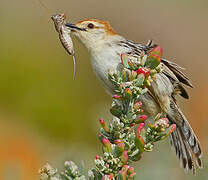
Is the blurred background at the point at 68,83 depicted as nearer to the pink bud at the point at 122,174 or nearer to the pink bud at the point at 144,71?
the pink bud at the point at 122,174

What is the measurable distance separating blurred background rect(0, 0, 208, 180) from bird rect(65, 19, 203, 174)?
0.52 ft

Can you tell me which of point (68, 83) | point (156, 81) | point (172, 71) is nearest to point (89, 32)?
point (156, 81)

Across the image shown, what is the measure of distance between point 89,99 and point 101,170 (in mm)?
4017

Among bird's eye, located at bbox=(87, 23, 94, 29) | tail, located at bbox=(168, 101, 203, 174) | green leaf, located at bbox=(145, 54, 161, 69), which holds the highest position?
bird's eye, located at bbox=(87, 23, 94, 29)

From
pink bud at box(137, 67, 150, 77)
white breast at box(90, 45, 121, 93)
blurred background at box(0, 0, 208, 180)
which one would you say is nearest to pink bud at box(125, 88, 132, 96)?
pink bud at box(137, 67, 150, 77)

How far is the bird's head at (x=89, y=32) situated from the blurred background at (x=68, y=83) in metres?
0.59

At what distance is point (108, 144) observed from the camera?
91.0 inches

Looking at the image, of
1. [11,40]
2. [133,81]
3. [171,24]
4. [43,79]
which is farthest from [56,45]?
[133,81]

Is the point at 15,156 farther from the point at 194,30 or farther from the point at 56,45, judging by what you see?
the point at 194,30

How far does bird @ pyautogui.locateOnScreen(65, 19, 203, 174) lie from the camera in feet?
13.5

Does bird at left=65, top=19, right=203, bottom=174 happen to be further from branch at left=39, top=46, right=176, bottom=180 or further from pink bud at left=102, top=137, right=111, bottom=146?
pink bud at left=102, top=137, right=111, bottom=146

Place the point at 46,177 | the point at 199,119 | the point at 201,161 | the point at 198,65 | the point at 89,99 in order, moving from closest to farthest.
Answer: the point at 46,177, the point at 201,161, the point at 199,119, the point at 89,99, the point at 198,65

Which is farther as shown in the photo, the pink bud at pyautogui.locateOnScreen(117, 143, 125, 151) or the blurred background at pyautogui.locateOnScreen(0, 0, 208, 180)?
the blurred background at pyautogui.locateOnScreen(0, 0, 208, 180)

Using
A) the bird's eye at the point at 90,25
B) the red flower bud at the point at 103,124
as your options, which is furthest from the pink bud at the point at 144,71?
the bird's eye at the point at 90,25
